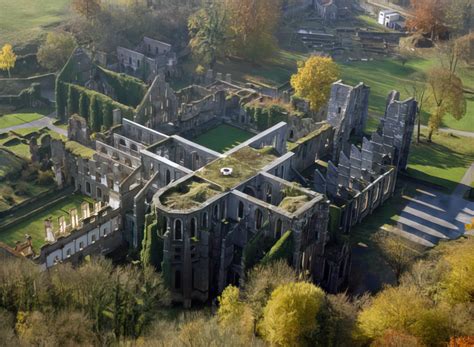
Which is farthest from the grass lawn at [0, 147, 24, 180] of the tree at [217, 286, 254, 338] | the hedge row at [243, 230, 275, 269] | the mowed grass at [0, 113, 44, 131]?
the tree at [217, 286, 254, 338]

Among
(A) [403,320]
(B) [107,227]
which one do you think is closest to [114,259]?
(B) [107,227]

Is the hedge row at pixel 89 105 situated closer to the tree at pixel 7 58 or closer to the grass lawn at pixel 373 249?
the tree at pixel 7 58

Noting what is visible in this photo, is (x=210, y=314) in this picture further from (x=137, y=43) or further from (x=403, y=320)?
(x=137, y=43)

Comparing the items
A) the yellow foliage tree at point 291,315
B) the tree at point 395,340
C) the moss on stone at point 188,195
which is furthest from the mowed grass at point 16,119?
the tree at point 395,340

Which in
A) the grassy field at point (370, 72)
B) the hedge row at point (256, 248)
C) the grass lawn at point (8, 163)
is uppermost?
the grassy field at point (370, 72)

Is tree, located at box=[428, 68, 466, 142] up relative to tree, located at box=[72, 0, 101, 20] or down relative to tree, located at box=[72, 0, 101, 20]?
down

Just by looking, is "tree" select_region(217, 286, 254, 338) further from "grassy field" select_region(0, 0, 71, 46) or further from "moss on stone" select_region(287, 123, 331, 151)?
"grassy field" select_region(0, 0, 71, 46)
